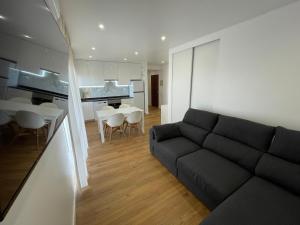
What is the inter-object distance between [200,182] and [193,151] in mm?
583

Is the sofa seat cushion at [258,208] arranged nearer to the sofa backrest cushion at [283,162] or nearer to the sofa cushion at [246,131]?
the sofa backrest cushion at [283,162]

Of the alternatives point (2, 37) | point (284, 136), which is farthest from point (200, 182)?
point (2, 37)

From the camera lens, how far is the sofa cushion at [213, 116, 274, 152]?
67.2 inches

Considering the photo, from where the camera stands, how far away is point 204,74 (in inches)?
116

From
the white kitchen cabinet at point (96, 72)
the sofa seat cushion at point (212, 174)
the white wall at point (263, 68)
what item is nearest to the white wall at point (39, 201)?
the sofa seat cushion at point (212, 174)

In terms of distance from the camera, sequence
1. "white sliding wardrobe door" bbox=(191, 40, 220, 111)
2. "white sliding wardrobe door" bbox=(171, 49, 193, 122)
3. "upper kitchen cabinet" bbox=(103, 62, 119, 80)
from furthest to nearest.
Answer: "upper kitchen cabinet" bbox=(103, 62, 119, 80) → "white sliding wardrobe door" bbox=(171, 49, 193, 122) → "white sliding wardrobe door" bbox=(191, 40, 220, 111)

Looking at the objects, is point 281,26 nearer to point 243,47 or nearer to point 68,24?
point 243,47

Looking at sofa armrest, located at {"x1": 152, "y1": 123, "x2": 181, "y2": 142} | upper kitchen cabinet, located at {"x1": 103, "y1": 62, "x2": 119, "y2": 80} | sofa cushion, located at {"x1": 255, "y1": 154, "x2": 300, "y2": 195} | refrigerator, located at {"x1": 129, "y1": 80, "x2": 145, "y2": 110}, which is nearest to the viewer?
sofa cushion, located at {"x1": 255, "y1": 154, "x2": 300, "y2": 195}

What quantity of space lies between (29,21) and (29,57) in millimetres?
196

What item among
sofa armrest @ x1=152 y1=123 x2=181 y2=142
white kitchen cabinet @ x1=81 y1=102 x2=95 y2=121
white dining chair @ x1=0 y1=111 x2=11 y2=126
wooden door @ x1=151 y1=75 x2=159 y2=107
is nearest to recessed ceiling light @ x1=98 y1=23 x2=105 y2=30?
sofa armrest @ x1=152 y1=123 x2=181 y2=142

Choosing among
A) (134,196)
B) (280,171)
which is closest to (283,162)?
(280,171)

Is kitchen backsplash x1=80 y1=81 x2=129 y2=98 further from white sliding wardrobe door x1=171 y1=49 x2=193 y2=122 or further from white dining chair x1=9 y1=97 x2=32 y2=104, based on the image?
white dining chair x1=9 y1=97 x2=32 y2=104

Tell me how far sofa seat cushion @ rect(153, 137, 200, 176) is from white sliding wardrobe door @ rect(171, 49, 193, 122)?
4.00 feet

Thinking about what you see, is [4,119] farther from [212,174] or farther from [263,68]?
[263,68]
